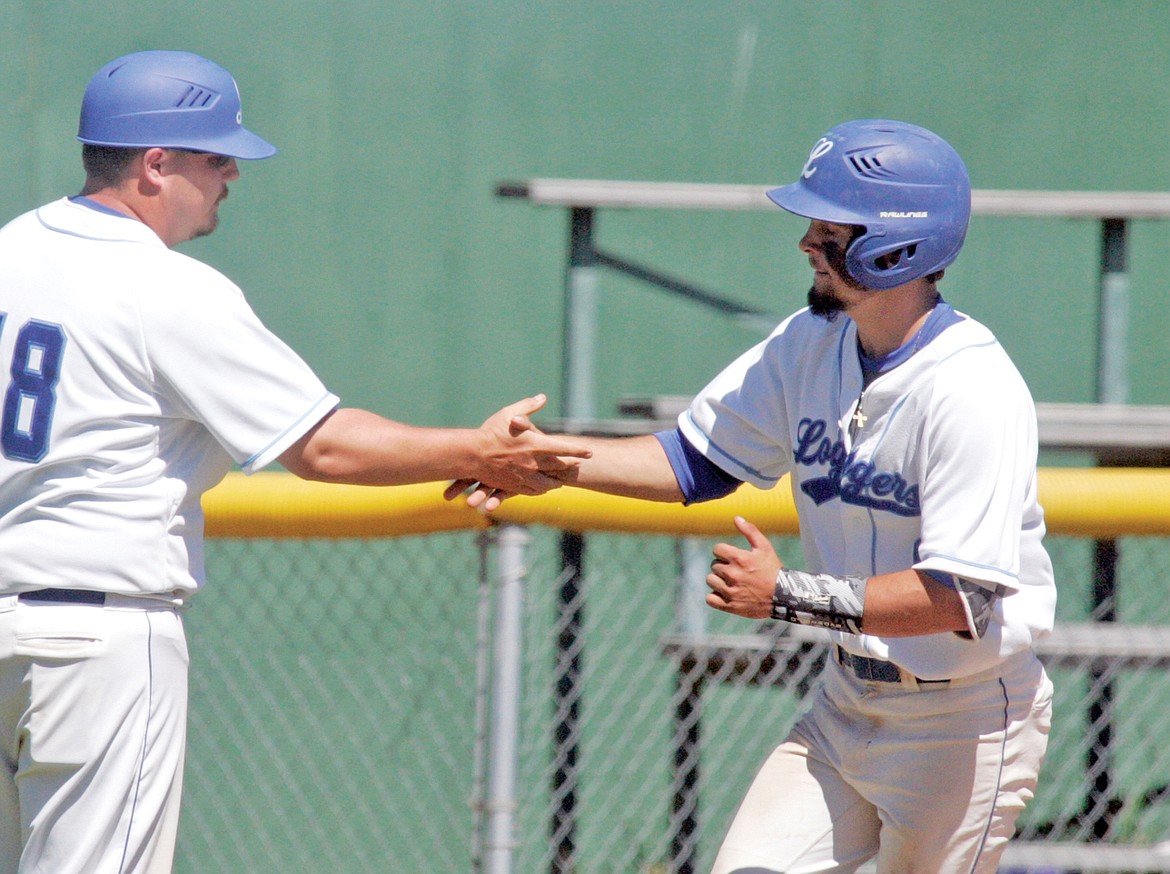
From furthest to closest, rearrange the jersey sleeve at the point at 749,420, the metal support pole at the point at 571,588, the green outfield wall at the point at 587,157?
1. the green outfield wall at the point at 587,157
2. the metal support pole at the point at 571,588
3. the jersey sleeve at the point at 749,420

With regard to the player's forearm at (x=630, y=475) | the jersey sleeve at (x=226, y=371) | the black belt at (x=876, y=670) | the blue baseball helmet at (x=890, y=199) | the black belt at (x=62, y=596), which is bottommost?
the black belt at (x=876, y=670)

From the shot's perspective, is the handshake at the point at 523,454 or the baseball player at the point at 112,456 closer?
the baseball player at the point at 112,456

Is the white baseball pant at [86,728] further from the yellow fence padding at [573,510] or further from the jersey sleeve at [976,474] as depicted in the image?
the jersey sleeve at [976,474]

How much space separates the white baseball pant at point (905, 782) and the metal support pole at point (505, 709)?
2.29 feet

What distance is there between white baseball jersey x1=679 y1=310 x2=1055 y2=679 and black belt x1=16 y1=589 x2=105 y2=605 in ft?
4.37

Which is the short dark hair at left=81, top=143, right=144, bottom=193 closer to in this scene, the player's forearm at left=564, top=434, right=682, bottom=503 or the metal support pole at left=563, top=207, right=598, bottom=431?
the player's forearm at left=564, top=434, right=682, bottom=503

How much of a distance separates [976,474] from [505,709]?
1355mm

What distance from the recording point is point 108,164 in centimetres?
256

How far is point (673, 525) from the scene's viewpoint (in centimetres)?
330

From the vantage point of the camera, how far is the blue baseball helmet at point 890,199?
2.51m

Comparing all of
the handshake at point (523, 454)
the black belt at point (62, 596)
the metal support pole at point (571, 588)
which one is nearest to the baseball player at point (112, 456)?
the black belt at point (62, 596)

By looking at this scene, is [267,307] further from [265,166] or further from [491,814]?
[491,814]

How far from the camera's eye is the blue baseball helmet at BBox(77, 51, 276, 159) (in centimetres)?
253

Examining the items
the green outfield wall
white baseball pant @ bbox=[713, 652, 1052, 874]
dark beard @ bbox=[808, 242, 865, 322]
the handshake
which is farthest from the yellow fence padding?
the green outfield wall
